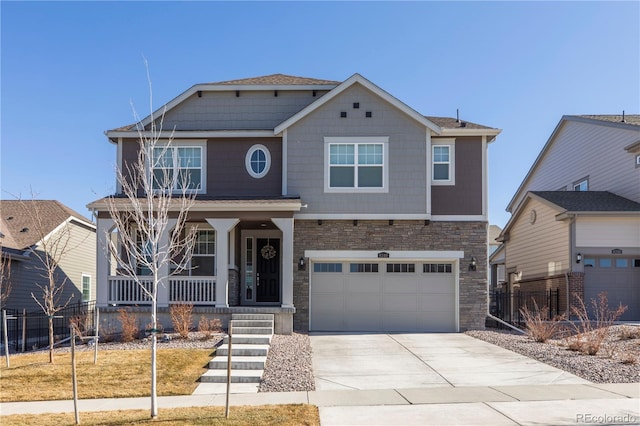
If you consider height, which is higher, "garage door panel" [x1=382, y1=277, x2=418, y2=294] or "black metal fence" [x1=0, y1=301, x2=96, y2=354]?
"garage door panel" [x1=382, y1=277, x2=418, y2=294]

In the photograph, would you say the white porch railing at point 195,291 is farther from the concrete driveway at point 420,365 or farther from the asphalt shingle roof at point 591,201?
the asphalt shingle roof at point 591,201

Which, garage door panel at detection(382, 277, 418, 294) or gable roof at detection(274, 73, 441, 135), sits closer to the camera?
gable roof at detection(274, 73, 441, 135)

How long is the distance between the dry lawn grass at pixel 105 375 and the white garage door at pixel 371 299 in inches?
218

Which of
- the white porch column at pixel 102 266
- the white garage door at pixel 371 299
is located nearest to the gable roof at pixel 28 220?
the white porch column at pixel 102 266

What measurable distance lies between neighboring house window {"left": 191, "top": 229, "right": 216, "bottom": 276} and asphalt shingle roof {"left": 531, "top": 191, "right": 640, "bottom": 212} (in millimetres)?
11750

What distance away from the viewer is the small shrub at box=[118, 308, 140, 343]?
14859 mm

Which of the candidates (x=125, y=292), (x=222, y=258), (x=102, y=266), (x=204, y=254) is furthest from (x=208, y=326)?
(x=102, y=266)

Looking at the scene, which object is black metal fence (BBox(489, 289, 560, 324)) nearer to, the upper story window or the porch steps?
the upper story window

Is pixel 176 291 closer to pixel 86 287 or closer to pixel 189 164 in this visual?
pixel 189 164

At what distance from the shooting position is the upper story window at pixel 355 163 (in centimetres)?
1789

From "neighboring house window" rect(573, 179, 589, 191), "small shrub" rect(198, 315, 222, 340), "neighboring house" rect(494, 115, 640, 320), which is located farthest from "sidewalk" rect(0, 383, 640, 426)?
"neighboring house window" rect(573, 179, 589, 191)

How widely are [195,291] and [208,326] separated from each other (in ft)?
5.30

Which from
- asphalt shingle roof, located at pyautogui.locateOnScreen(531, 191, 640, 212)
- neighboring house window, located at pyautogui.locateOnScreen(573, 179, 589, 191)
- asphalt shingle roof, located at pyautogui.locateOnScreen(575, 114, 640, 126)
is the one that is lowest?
asphalt shingle roof, located at pyautogui.locateOnScreen(531, 191, 640, 212)

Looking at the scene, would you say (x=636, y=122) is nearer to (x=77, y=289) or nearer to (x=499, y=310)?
(x=499, y=310)
